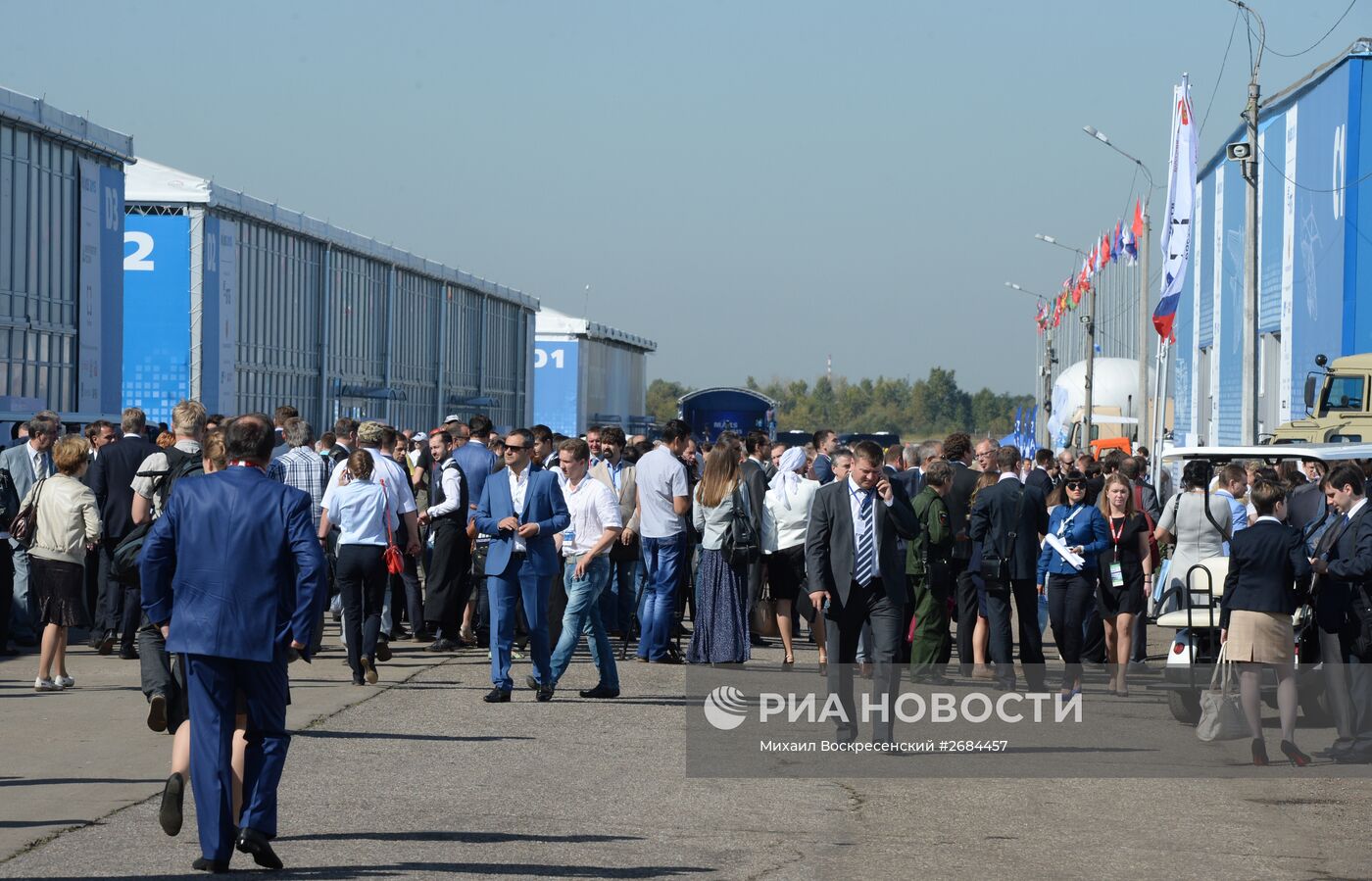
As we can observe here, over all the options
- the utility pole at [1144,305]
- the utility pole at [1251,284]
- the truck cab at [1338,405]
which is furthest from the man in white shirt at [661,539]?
the utility pole at [1144,305]

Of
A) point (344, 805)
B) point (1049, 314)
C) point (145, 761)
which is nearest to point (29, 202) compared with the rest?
point (145, 761)

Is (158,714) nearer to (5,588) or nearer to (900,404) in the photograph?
(5,588)

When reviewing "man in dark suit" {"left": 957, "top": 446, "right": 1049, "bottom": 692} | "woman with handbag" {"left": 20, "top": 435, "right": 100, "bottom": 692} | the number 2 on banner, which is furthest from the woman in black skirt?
the number 2 on banner

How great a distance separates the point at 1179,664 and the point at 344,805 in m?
5.72

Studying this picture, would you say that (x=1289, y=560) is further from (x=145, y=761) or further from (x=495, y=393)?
(x=495, y=393)

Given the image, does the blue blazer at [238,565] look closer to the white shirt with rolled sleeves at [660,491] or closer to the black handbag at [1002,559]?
the black handbag at [1002,559]

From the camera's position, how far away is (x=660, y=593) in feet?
46.0

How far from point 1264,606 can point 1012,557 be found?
2970mm

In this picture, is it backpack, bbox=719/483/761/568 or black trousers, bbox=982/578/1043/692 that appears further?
backpack, bbox=719/483/761/568

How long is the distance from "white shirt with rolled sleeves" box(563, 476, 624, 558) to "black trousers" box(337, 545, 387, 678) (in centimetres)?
125

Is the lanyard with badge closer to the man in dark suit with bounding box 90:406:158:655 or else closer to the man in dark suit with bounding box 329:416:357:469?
the man in dark suit with bounding box 329:416:357:469

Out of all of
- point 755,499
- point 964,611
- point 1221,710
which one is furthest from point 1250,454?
point 1221,710

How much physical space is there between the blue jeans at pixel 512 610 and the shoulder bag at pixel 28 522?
320cm

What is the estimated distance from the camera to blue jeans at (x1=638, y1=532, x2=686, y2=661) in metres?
14.0
